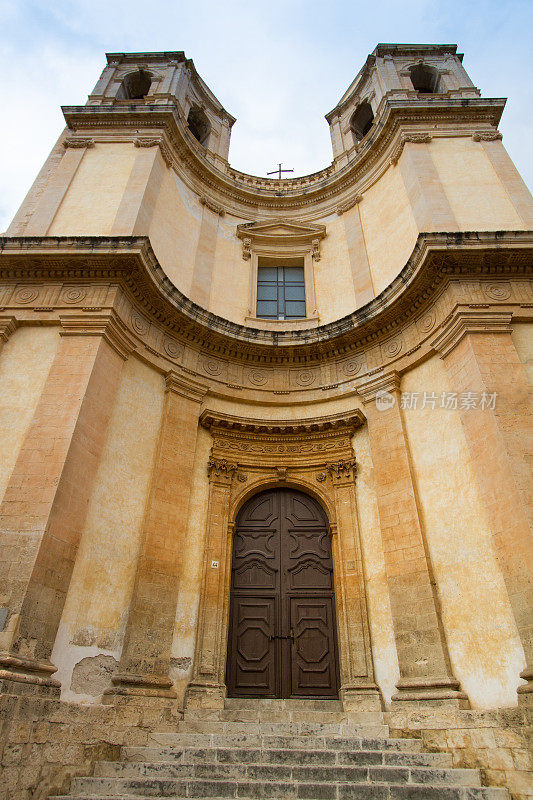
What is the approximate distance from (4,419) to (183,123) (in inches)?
421

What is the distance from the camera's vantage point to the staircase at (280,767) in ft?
16.6

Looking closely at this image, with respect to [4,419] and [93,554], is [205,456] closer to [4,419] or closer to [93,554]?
[93,554]

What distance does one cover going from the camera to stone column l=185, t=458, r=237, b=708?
7473 mm

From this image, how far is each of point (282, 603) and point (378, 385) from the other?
4450 millimetres

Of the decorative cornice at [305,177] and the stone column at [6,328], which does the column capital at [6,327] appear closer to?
the stone column at [6,328]

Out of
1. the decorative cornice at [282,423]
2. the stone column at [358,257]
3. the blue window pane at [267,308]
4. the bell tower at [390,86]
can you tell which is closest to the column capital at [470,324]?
the decorative cornice at [282,423]

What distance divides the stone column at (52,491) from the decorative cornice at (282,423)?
7.19 feet

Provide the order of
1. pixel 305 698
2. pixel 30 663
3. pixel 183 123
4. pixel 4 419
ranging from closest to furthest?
pixel 30 663
pixel 4 419
pixel 305 698
pixel 183 123

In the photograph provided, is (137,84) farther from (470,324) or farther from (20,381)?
(470,324)

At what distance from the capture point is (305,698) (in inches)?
316

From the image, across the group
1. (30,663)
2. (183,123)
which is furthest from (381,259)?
(30,663)

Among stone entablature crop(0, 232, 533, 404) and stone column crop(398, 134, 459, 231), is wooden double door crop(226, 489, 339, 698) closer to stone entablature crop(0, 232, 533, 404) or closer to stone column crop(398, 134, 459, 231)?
stone entablature crop(0, 232, 533, 404)

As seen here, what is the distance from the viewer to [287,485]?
10.0 m

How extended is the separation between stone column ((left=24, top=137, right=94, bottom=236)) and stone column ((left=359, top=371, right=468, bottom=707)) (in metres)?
7.71
